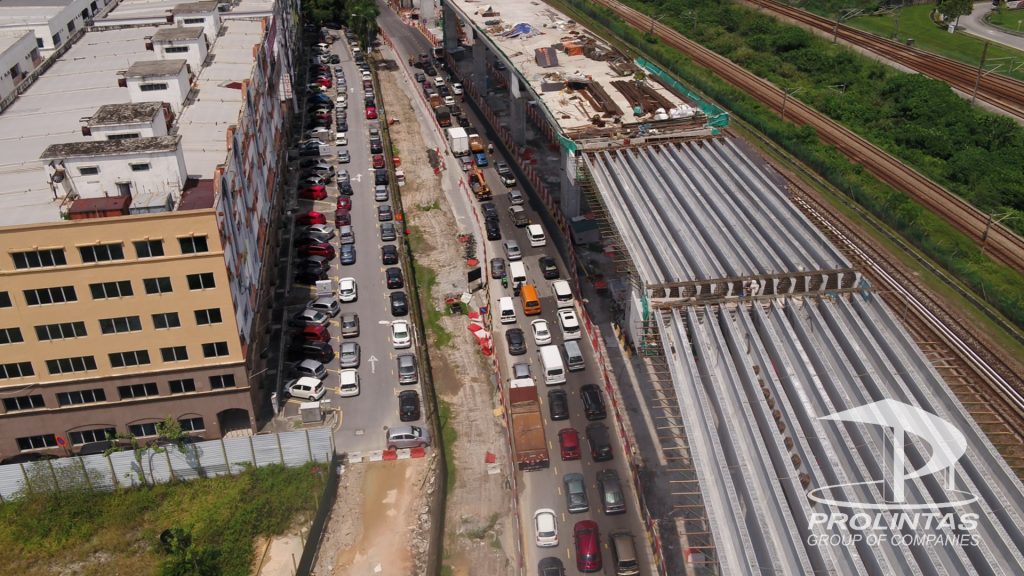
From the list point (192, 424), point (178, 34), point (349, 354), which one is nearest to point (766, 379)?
point (349, 354)

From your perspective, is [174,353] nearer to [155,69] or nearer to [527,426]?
[527,426]

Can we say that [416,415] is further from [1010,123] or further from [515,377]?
[1010,123]

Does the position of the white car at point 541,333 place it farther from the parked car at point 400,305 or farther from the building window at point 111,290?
the building window at point 111,290

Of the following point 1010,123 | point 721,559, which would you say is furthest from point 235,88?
point 1010,123

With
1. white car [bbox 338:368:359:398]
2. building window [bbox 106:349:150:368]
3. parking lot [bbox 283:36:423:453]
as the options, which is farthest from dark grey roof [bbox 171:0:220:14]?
white car [bbox 338:368:359:398]

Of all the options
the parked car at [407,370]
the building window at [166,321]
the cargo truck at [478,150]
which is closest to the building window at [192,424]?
the building window at [166,321]
